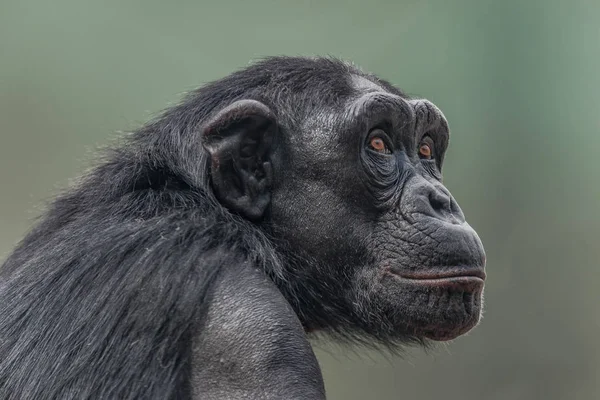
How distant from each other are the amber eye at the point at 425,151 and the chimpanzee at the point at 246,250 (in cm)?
2

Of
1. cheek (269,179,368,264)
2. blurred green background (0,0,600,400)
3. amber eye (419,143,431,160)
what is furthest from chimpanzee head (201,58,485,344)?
A: blurred green background (0,0,600,400)

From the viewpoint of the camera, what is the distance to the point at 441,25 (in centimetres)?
770

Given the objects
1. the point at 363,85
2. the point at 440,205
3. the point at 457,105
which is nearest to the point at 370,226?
the point at 440,205

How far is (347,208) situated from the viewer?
12.7 ft

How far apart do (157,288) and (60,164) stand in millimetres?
4389

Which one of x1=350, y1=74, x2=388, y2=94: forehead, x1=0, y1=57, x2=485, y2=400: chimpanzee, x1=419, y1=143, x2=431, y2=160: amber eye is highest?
x1=350, y1=74, x2=388, y2=94: forehead

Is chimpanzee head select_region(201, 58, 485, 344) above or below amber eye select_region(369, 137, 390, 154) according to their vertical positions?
below

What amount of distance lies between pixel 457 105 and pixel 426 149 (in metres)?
3.56

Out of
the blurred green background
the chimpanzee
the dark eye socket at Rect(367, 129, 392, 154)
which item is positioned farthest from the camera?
the blurred green background

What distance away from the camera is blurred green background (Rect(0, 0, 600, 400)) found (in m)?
7.36

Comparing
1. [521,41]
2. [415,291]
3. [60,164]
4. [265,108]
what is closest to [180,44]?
[60,164]

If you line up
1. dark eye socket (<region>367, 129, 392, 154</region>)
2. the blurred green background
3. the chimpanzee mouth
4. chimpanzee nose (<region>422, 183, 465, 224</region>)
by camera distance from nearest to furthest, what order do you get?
the chimpanzee mouth, chimpanzee nose (<region>422, 183, 465, 224</region>), dark eye socket (<region>367, 129, 392, 154</region>), the blurred green background

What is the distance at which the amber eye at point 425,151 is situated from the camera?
169 inches

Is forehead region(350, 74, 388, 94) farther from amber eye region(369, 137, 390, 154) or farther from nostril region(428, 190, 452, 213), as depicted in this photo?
nostril region(428, 190, 452, 213)
